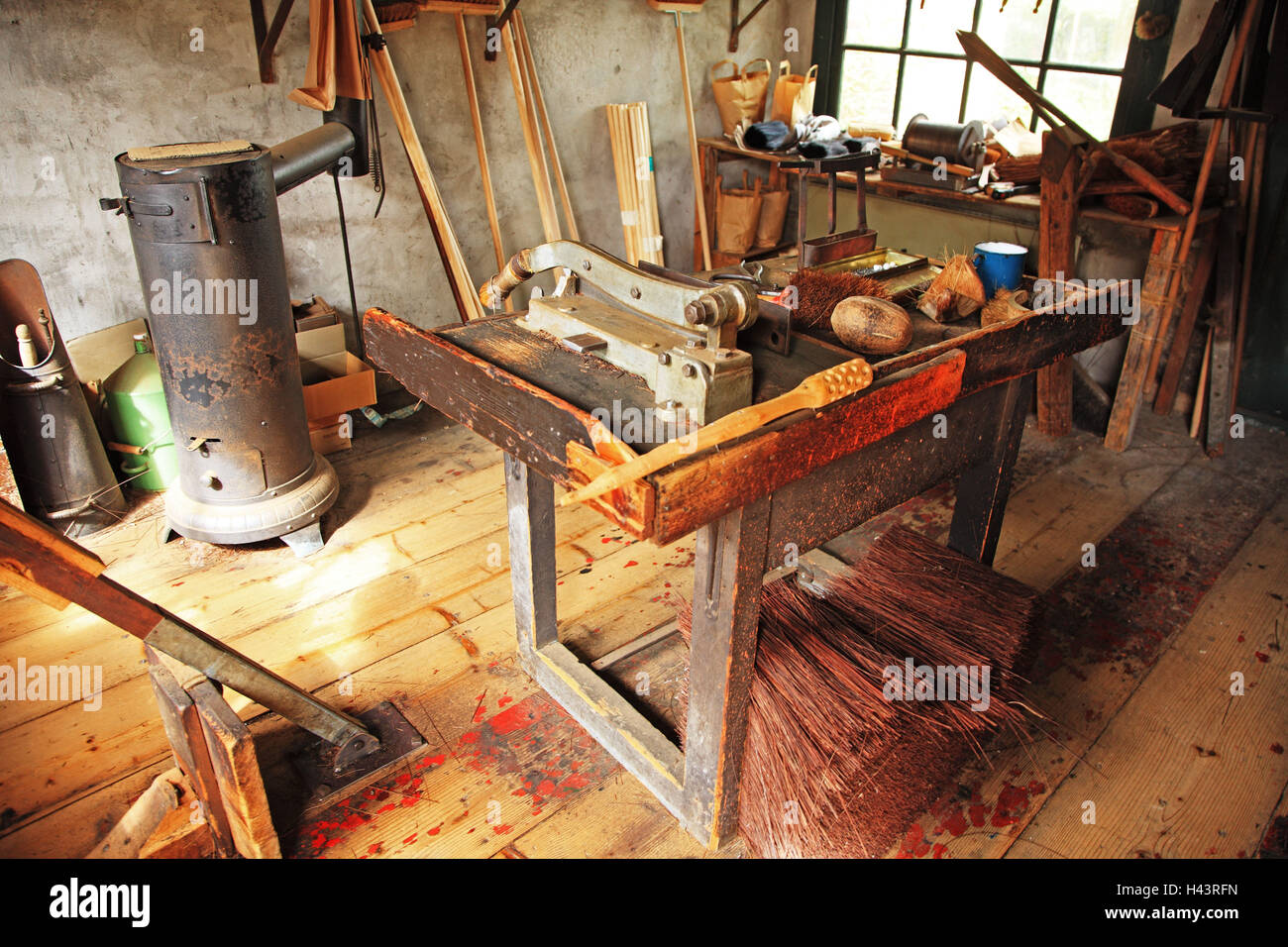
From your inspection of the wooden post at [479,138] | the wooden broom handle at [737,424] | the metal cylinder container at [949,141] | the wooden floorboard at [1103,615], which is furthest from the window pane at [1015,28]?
the wooden broom handle at [737,424]

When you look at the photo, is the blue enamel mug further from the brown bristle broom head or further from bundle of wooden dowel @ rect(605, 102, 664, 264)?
bundle of wooden dowel @ rect(605, 102, 664, 264)

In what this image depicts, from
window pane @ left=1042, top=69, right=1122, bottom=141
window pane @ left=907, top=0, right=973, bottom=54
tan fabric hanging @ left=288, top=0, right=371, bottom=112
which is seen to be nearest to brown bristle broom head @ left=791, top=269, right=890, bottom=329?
tan fabric hanging @ left=288, top=0, right=371, bottom=112

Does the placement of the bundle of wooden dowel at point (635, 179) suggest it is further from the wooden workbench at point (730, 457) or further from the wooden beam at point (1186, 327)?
the wooden workbench at point (730, 457)

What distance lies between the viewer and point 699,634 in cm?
161

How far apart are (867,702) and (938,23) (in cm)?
357

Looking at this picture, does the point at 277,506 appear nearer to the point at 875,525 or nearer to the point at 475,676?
the point at 475,676

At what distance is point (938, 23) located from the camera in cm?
404

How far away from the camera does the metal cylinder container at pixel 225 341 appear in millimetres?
2264

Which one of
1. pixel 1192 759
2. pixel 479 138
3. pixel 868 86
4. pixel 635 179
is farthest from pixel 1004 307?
pixel 868 86

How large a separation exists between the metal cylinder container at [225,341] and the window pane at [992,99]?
9.99 feet

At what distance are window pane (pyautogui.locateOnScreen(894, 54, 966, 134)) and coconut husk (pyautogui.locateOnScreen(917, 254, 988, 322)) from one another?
2.49 metres

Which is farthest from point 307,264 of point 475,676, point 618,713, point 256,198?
point 618,713

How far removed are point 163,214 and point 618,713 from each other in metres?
1.67

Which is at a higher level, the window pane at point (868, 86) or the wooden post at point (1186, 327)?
the window pane at point (868, 86)
